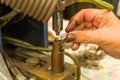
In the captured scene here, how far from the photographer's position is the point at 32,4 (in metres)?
0.44

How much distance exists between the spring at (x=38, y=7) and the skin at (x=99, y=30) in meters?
0.17

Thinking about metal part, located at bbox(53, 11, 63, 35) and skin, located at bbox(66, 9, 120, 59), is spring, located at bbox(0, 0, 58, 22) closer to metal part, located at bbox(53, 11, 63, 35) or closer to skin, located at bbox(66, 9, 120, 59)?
metal part, located at bbox(53, 11, 63, 35)

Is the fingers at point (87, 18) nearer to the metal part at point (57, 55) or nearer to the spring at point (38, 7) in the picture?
the metal part at point (57, 55)

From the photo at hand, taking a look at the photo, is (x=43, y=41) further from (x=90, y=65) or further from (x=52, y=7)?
(x=52, y=7)

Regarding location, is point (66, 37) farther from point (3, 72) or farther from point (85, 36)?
point (3, 72)

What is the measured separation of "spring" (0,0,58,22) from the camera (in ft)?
1.41

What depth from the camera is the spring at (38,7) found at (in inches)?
16.9

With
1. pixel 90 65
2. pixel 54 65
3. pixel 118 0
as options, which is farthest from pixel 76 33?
pixel 118 0

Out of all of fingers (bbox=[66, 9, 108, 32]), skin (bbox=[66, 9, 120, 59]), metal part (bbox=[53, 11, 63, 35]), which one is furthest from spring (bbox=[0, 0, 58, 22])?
fingers (bbox=[66, 9, 108, 32])

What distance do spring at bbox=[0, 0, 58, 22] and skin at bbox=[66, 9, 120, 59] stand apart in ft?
0.55

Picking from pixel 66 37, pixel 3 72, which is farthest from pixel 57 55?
pixel 3 72

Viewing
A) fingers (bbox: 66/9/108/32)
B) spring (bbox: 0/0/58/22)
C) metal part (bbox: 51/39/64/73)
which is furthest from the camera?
fingers (bbox: 66/9/108/32)

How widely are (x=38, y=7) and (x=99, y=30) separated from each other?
0.24 m

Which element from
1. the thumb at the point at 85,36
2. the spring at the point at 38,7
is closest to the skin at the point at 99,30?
the thumb at the point at 85,36
